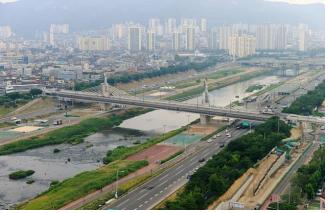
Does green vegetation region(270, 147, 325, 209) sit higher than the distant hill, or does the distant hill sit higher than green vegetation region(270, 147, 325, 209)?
the distant hill

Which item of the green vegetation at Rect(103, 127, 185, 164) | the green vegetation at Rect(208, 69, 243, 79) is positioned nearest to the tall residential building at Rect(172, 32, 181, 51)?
the green vegetation at Rect(208, 69, 243, 79)

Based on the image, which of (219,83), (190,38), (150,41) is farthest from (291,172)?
(190,38)

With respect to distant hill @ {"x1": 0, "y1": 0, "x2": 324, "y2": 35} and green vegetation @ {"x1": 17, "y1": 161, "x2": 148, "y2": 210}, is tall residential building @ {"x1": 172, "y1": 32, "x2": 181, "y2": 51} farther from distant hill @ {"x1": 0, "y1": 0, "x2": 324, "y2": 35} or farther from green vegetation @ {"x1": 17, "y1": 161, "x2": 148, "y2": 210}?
green vegetation @ {"x1": 17, "y1": 161, "x2": 148, "y2": 210}

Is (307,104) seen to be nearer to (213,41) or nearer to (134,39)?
(134,39)

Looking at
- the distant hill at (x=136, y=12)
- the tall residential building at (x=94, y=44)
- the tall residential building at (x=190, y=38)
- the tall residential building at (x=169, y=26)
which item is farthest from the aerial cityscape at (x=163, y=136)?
the distant hill at (x=136, y=12)

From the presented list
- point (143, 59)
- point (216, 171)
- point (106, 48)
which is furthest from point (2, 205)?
point (106, 48)
